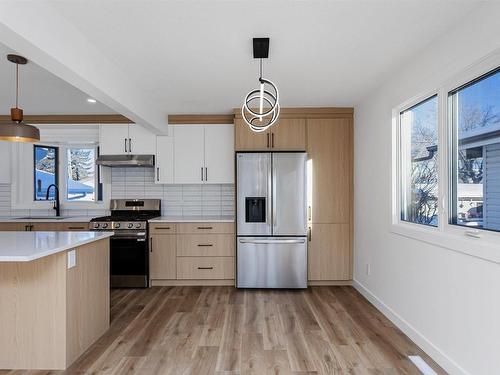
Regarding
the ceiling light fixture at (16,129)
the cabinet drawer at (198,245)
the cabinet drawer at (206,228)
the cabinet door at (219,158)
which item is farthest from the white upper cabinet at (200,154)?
the ceiling light fixture at (16,129)

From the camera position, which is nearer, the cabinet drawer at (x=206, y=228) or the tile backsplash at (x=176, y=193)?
the cabinet drawer at (x=206, y=228)

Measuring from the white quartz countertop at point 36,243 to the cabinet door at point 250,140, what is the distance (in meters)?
2.06

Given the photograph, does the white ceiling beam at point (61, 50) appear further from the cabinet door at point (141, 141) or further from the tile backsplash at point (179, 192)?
the tile backsplash at point (179, 192)

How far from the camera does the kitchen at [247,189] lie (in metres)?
1.97

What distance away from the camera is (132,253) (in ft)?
13.2

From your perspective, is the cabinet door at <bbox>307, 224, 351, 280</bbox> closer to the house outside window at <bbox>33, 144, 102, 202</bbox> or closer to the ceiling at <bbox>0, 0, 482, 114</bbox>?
the ceiling at <bbox>0, 0, 482, 114</bbox>

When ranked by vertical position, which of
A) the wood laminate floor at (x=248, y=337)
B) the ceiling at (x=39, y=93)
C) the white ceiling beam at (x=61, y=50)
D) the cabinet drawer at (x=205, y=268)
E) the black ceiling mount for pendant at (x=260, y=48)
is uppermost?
the ceiling at (x=39, y=93)

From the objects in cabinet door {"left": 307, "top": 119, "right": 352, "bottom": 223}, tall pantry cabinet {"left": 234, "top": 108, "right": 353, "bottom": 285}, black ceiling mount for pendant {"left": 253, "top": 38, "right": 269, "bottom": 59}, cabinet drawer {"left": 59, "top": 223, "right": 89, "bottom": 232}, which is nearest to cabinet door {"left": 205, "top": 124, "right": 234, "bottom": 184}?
tall pantry cabinet {"left": 234, "top": 108, "right": 353, "bottom": 285}

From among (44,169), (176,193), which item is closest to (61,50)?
(176,193)

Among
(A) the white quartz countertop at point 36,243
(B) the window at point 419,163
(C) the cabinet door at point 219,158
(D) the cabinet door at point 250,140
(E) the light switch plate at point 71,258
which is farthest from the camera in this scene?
(C) the cabinet door at point 219,158

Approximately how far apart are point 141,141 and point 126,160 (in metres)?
0.35

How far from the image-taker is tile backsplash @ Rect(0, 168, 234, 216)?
465cm

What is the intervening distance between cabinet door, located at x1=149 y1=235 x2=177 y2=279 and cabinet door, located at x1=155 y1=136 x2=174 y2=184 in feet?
2.73

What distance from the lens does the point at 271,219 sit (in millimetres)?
3906
